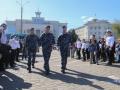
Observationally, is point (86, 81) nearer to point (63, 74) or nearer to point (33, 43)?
point (63, 74)

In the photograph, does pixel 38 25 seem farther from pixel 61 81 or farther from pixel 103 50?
pixel 61 81

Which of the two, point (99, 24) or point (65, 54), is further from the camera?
point (99, 24)

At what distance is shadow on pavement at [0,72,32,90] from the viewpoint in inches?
460

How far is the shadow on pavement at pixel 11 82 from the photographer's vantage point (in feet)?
38.3

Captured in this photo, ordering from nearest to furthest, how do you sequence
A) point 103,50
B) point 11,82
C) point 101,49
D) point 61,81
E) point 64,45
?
1. point 11,82
2. point 61,81
3. point 64,45
4. point 103,50
5. point 101,49

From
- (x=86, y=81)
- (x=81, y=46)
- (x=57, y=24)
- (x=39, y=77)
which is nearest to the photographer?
(x=86, y=81)

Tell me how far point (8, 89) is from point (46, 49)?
4059 millimetres

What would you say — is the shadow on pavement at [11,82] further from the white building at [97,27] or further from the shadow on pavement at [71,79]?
the white building at [97,27]

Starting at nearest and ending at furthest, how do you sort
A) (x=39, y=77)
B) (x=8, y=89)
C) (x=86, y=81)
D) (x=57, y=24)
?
(x=8, y=89), (x=86, y=81), (x=39, y=77), (x=57, y=24)

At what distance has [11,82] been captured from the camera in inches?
504

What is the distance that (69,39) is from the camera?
15805mm

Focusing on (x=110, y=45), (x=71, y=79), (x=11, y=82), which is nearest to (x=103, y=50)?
(x=110, y=45)

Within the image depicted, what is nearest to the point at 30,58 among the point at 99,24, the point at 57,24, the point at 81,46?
the point at 81,46

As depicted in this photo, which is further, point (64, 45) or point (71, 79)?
point (64, 45)
